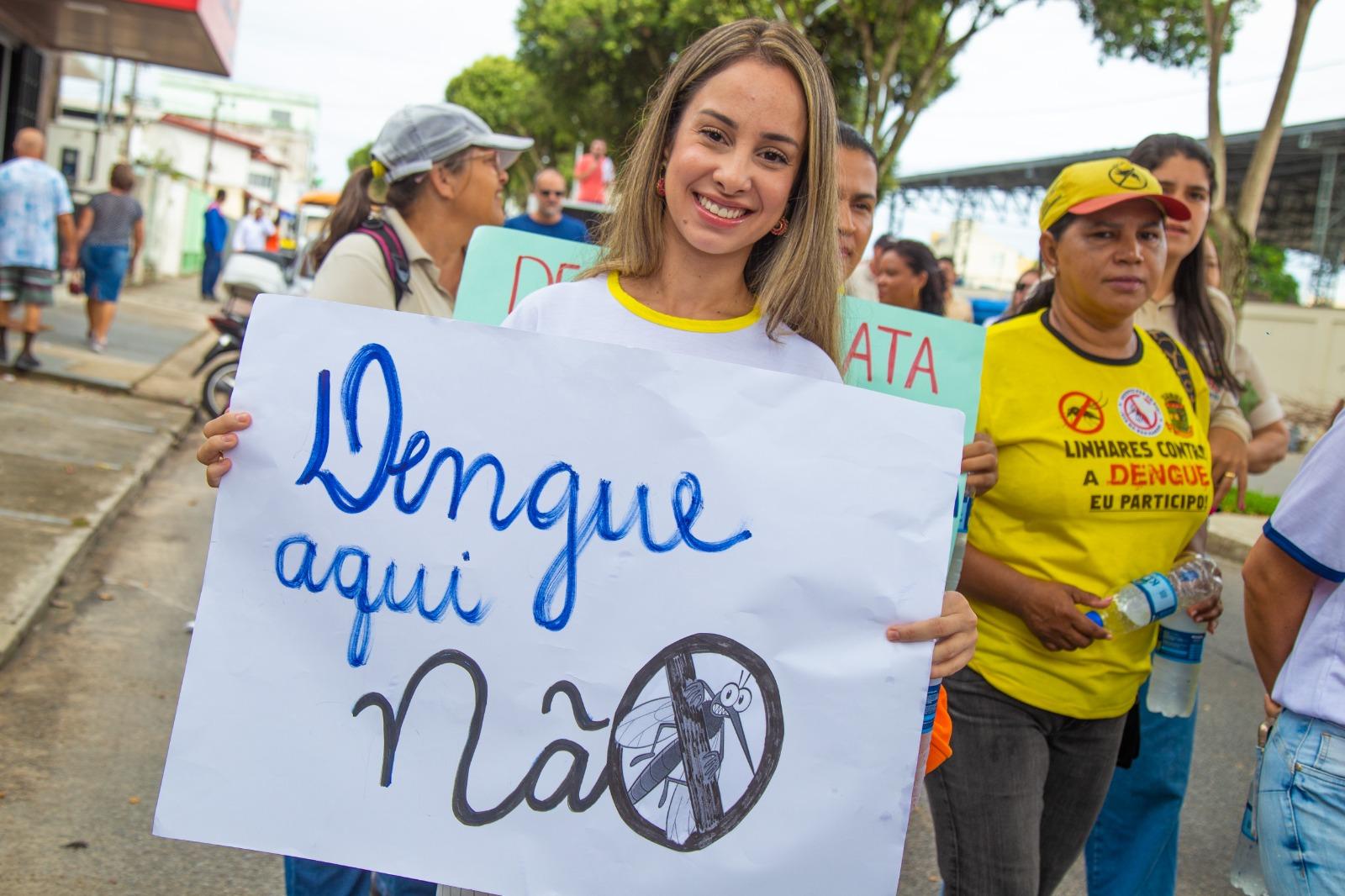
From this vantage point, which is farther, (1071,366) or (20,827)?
(20,827)

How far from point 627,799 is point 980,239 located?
155ft

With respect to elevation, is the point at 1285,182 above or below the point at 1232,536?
above

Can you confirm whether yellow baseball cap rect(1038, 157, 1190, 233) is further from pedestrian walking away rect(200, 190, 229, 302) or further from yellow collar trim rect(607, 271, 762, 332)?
pedestrian walking away rect(200, 190, 229, 302)

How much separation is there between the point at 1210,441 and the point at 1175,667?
28.1 inches

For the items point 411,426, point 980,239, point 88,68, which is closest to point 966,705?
point 411,426

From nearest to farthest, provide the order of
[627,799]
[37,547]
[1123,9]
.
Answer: [627,799] → [37,547] → [1123,9]

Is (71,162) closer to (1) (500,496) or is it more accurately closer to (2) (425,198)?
(2) (425,198)

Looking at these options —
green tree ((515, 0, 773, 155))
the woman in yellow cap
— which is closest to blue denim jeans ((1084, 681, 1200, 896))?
the woman in yellow cap

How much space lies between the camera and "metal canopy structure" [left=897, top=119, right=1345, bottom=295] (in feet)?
103

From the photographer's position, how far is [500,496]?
1.78 metres

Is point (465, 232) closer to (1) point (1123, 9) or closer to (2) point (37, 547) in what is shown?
(2) point (37, 547)

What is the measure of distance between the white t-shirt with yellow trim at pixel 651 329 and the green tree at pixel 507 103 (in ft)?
151

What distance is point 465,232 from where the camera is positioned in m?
3.29

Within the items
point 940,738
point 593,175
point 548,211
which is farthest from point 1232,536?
point 593,175
